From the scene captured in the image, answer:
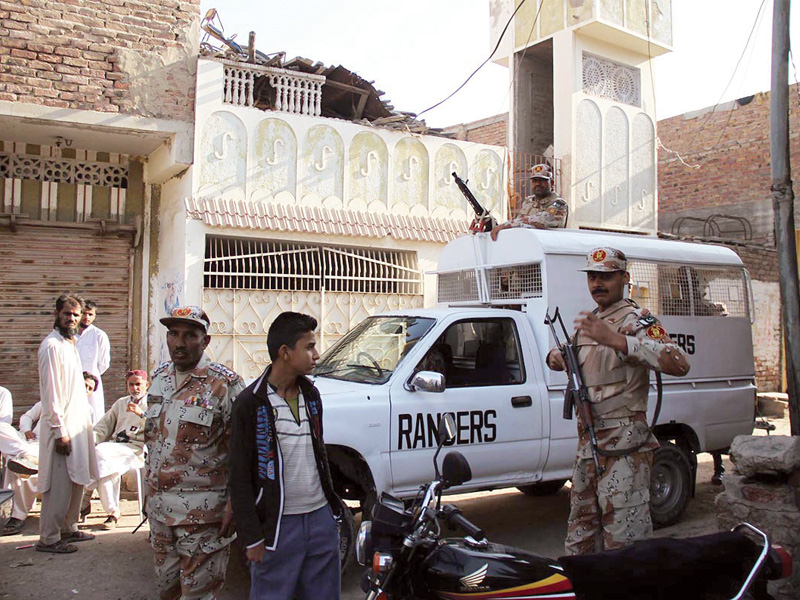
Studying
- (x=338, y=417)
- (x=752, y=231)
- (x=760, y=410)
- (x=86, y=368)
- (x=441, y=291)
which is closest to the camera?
(x=338, y=417)

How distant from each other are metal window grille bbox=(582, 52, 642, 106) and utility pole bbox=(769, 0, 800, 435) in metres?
6.90

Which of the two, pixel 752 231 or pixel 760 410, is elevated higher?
pixel 752 231

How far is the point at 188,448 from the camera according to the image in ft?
10.5

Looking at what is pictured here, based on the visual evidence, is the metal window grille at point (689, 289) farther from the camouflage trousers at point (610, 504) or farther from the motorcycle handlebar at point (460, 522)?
the motorcycle handlebar at point (460, 522)

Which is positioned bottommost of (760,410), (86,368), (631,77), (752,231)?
(760,410)

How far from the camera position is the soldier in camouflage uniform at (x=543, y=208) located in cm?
659

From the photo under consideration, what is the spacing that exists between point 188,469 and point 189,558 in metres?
0.39

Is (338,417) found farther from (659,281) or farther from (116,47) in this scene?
(116,47)

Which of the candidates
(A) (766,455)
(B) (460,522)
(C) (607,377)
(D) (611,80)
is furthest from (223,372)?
(D) (611,80)

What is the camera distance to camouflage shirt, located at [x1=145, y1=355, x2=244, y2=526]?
10.3 feet

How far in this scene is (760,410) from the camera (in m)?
12.8

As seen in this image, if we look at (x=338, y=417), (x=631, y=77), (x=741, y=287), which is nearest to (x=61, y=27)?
(x=338, y=417)

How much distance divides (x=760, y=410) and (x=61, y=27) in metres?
12.5

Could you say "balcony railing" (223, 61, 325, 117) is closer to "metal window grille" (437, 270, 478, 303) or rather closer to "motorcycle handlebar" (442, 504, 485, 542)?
"metal window grille" (437, 270, 478, 303)
